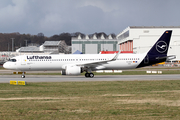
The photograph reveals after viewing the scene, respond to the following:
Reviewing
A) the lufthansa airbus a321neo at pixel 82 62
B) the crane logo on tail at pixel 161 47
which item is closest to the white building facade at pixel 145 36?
the crane logo on tail at pixel 161 47

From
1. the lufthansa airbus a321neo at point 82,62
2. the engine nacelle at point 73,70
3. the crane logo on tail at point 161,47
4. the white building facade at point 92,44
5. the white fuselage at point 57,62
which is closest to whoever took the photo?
the engine nacelle at point 73,70

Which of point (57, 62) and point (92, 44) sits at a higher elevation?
Answer: point (92, 44)

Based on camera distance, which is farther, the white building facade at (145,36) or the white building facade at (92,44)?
the white building facade at (92,44)

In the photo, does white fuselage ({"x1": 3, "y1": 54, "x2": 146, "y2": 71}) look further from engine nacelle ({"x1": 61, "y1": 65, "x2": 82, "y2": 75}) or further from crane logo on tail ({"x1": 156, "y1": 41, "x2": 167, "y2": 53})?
crane logo on tail ({"x1": 156, "y1": 41, "x2": 167, "y2": 53})

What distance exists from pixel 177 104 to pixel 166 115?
2.91m

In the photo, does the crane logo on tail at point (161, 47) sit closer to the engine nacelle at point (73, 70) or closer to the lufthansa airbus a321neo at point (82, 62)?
the lufthansa airbus a321neo at point (82, 62)

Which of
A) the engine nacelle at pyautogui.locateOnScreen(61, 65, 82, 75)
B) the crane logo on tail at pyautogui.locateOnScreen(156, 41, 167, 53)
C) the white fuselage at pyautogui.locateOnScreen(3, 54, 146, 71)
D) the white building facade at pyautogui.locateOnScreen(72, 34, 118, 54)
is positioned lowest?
the engine nacelle at pyautogui.locateOnScreen(61, 65, 82, 75)

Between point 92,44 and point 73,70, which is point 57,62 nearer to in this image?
point 73,70

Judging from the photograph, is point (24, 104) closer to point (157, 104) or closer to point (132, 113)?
point (132, 113)

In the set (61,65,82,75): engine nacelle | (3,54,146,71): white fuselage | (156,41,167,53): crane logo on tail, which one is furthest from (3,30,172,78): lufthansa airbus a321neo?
(156,41,167,53): crane logo on tail

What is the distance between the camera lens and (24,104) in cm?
1293

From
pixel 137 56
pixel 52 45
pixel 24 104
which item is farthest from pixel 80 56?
pixel 52 45

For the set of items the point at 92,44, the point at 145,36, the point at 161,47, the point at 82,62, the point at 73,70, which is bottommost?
the point at 73,70

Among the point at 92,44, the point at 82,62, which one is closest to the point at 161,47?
the point at 82,62
